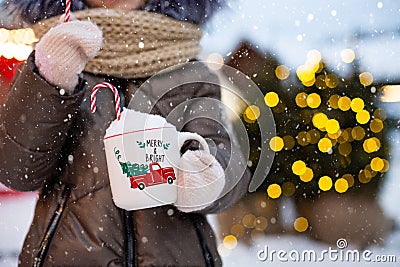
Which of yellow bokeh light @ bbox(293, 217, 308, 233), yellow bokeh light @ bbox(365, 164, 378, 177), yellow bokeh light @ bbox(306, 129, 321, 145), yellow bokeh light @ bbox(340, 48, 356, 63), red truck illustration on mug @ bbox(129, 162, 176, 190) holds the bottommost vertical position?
yellow bokeh light @ bbox(293, 217, 308, 233)

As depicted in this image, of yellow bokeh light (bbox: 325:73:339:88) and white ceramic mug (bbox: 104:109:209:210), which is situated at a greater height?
yellow bokeh light (bbox: 325:73:339:88)

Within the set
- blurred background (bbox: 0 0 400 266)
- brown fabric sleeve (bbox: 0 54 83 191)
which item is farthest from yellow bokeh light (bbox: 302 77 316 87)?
brown fabric sleeve (bbox: 0 54 83 191)

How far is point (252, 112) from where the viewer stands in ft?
3.46

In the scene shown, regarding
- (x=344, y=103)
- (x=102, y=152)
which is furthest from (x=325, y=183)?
(x=102, y=152)

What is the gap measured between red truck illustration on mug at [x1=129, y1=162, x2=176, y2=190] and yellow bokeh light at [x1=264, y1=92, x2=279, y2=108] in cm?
21

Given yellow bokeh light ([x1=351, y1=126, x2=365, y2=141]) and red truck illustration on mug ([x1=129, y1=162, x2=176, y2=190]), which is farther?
yellow bokeh light ([x1=351, y1=126, x2=365, y2=141])

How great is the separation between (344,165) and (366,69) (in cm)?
15

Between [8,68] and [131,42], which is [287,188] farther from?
[8,68]

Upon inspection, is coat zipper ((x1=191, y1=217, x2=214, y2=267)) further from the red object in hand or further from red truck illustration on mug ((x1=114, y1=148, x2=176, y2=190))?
the red object in hand

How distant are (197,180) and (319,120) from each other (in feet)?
0.77

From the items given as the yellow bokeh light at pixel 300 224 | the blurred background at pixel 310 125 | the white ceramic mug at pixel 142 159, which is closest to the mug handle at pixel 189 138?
the white ceramic mug at pixel 142 159

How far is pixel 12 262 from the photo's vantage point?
1.06m

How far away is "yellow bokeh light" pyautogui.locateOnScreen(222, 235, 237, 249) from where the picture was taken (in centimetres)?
106

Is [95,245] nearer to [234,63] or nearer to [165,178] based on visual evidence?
[165,178]
